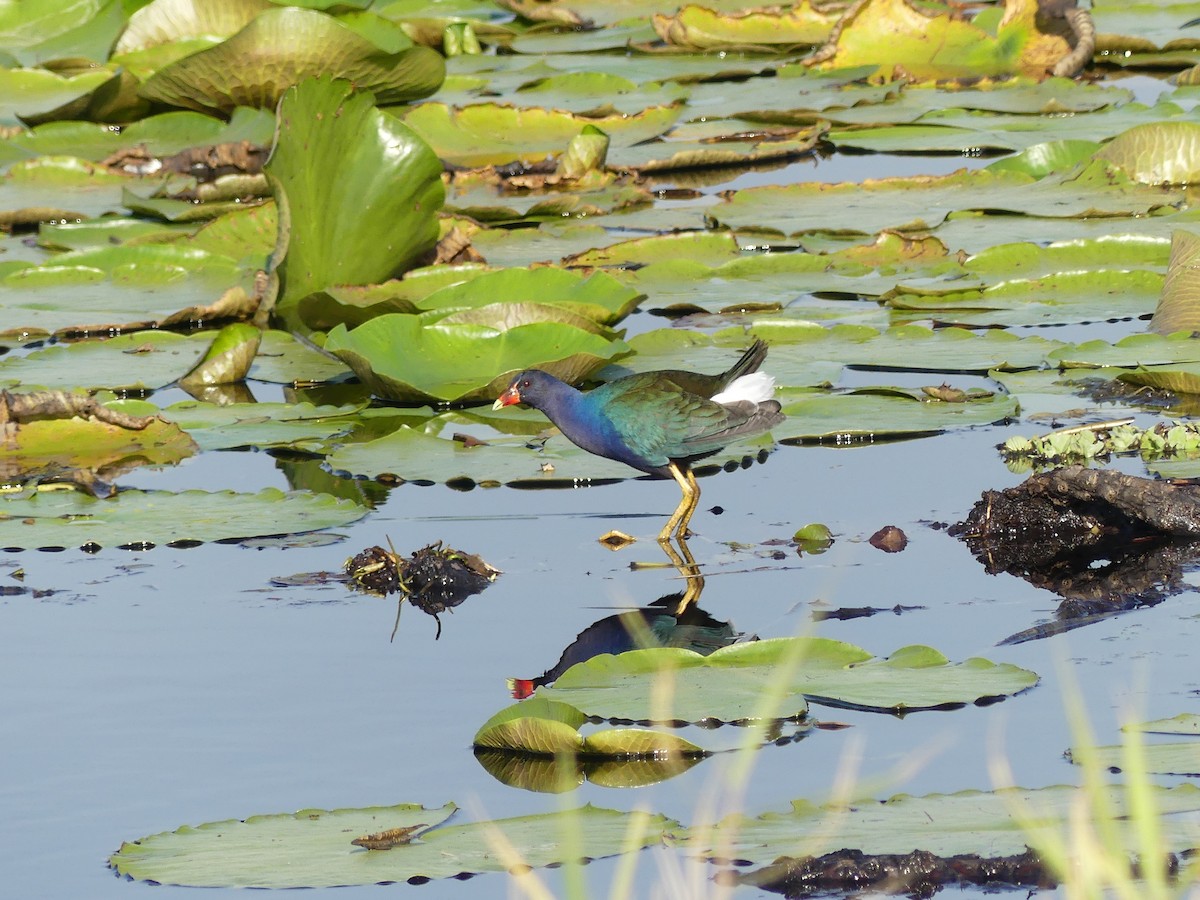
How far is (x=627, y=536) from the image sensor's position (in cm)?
479

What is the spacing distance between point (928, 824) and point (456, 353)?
3.28 m

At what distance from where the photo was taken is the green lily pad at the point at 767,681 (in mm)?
3402

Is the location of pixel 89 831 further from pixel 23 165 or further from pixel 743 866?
pixel 23 165

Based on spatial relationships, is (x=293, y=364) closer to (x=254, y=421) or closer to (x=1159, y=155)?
(x=254, y=421)

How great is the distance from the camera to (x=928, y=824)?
2.80 meters

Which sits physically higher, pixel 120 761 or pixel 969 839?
pixel 969 839

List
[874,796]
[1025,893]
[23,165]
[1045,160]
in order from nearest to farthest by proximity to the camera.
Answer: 1. [1025,893]
2. [874,796]
3. [1045,160]
4. [23,165]

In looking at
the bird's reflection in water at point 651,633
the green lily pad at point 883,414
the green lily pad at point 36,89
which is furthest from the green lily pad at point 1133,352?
the green lily pad at point 36,89

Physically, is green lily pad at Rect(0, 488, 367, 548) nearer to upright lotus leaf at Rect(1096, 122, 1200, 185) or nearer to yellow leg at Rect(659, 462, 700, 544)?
yellow leg at Rect(659, 462, 700, 544)

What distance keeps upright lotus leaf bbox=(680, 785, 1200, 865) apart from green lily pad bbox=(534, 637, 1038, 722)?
1.46ft

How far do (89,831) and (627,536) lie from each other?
74.2 inches

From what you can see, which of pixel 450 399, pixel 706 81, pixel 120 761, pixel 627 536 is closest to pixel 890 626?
pixel 627 536

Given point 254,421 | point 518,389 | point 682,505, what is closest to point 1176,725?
point 682,505

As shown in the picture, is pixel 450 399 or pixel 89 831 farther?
pixel 450 399
